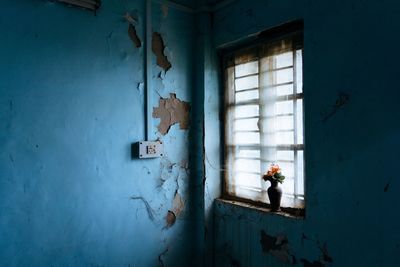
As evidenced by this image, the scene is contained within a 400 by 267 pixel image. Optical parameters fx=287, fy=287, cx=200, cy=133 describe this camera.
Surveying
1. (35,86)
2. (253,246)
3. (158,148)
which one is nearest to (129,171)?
(158,148)

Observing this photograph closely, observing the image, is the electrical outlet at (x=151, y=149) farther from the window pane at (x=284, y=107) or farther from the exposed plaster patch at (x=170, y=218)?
the window pane at (x=284, y=107)

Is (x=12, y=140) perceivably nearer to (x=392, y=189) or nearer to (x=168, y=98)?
(x=168, y=98)

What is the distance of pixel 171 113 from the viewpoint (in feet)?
8.74

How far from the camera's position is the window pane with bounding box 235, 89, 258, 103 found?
2595 mm

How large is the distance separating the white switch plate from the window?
0.71 metres

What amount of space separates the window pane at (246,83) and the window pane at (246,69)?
0.05 m

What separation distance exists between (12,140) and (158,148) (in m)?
1.08

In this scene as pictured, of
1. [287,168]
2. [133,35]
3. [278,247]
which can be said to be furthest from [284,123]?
[133,35]

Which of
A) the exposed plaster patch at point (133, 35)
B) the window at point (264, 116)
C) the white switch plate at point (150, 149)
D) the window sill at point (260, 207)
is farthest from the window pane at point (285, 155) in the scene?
the exposed plaster patch at point (133, 35)

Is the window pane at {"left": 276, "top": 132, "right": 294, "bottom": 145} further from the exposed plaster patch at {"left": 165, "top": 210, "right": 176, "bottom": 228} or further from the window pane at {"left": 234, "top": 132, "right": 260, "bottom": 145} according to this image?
the exposed plaster patch at {"left": 165, "top": 210, "right": 176, "bottom": 228}

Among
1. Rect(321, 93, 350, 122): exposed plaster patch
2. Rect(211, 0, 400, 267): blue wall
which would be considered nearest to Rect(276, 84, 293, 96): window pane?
Rect(211, 0, 400, 267): blue wall

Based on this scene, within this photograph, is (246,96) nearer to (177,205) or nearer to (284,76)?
(284,76)

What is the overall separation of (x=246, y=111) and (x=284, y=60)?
1.87 feet

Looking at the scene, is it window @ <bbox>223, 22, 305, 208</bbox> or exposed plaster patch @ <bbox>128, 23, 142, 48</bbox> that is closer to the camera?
window @ <bbox>223, 22, 305, 208</bbox>
